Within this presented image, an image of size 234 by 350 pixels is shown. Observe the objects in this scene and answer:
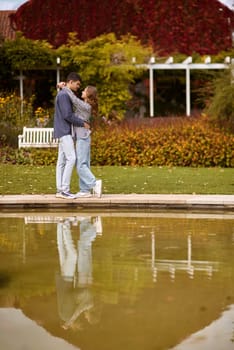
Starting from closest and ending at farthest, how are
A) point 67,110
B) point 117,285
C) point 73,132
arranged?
point 117,285 < point 67,110 < point 73,132

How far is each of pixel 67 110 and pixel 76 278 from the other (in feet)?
16.6

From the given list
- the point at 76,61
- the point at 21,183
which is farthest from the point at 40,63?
the point at 21,183

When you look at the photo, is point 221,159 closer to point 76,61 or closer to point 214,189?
point 214,189

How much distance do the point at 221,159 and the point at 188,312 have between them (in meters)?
13.7

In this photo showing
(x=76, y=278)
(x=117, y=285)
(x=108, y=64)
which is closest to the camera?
(x=117, y=285)

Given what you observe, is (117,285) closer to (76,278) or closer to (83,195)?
(76,278)

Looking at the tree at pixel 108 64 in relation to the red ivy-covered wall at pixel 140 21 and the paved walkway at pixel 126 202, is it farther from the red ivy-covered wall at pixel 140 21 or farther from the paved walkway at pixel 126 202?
the paved walkway at pixel 126 202

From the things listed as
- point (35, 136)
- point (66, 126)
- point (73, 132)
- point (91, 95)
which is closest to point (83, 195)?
point (73, 132)

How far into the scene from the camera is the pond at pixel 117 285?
480cm

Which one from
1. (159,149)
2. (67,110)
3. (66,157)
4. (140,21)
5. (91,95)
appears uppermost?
(140,21)

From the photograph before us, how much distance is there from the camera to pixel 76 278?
6387 mm

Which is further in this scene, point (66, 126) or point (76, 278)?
point (66, 126)

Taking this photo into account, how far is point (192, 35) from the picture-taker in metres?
33.2

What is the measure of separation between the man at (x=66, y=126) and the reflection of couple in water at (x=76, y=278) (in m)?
1.96
